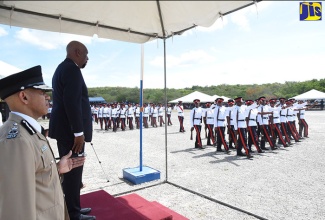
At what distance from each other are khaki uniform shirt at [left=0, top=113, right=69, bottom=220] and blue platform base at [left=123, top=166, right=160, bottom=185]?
12.7 ft

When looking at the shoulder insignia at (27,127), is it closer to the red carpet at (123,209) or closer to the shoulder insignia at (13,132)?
the shoulder insignia at (13,132)

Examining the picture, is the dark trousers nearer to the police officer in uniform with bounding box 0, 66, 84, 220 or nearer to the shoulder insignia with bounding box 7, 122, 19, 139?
the police officer in uniform with bounding box 0, 66, 84, 220

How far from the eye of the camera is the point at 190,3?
10.6 ft

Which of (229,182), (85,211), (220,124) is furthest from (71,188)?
(220,124)

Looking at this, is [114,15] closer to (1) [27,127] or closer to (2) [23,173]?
(1) [27,127]

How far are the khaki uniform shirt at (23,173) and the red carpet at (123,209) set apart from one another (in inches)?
66.4

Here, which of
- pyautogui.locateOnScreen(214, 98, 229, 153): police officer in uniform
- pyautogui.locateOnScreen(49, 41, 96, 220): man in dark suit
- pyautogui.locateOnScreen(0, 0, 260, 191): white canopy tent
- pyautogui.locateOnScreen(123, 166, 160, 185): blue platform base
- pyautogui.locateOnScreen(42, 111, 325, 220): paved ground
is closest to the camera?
pyautogui.locateOnScreen(49, 41, 96, 220): man in dark suit

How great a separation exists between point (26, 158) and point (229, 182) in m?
4.95

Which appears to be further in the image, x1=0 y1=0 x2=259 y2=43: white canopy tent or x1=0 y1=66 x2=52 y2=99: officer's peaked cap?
x1=0 y1=0 x2=259 y2=43: white canopy tent

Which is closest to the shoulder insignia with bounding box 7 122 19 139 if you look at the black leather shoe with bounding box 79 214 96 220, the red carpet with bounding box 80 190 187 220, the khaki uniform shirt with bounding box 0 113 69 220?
the khaki uniform shirt with bounding box 0 113 69 220

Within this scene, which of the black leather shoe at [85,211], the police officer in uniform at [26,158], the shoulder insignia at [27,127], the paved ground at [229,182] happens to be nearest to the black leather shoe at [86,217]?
the black leather shoe at [85,211]

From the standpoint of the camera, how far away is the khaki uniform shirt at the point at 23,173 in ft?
4.05

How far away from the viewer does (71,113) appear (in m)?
2.63

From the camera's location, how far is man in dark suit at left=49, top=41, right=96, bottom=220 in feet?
8.71
